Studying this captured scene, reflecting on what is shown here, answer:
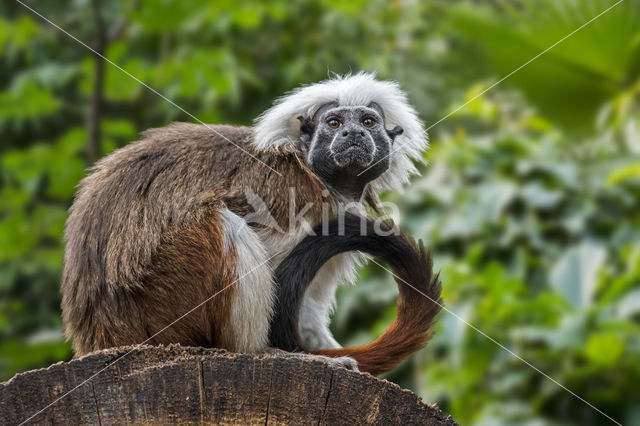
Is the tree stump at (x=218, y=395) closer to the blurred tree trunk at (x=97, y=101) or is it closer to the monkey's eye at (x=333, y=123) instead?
the monkey's eye at (x=333, y=123)

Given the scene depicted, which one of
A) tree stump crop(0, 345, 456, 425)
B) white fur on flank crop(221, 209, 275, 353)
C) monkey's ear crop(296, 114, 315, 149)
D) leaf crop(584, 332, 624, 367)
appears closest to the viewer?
tree stump crop(0, 345, 456, 425)

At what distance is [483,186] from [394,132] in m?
2.59

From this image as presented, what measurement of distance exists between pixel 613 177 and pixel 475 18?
1666 millimetres

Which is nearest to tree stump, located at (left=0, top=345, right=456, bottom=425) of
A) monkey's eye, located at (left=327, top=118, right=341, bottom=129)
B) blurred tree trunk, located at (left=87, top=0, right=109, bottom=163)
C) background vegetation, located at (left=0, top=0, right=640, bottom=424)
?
monkey's eye, located at (left=327, top=118, right=341, bottom=129)

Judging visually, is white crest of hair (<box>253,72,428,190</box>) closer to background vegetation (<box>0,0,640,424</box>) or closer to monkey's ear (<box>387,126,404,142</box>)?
monkey's ear (<box>387,126,404,142</box>)

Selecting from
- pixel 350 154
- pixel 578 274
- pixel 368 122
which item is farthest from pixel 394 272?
pixel 578 274

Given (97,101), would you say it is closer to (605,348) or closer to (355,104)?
(355,104)

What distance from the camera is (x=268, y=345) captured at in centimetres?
352

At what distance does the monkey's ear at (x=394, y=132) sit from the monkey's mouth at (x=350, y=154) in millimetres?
362

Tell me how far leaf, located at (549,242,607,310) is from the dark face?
2359 millimetres

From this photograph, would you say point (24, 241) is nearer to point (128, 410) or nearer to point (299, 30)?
point (299, 30)

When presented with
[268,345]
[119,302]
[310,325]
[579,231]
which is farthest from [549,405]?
[119,302]

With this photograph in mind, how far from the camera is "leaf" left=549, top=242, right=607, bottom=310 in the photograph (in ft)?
18.4

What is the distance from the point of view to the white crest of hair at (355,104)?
392 centimetres
